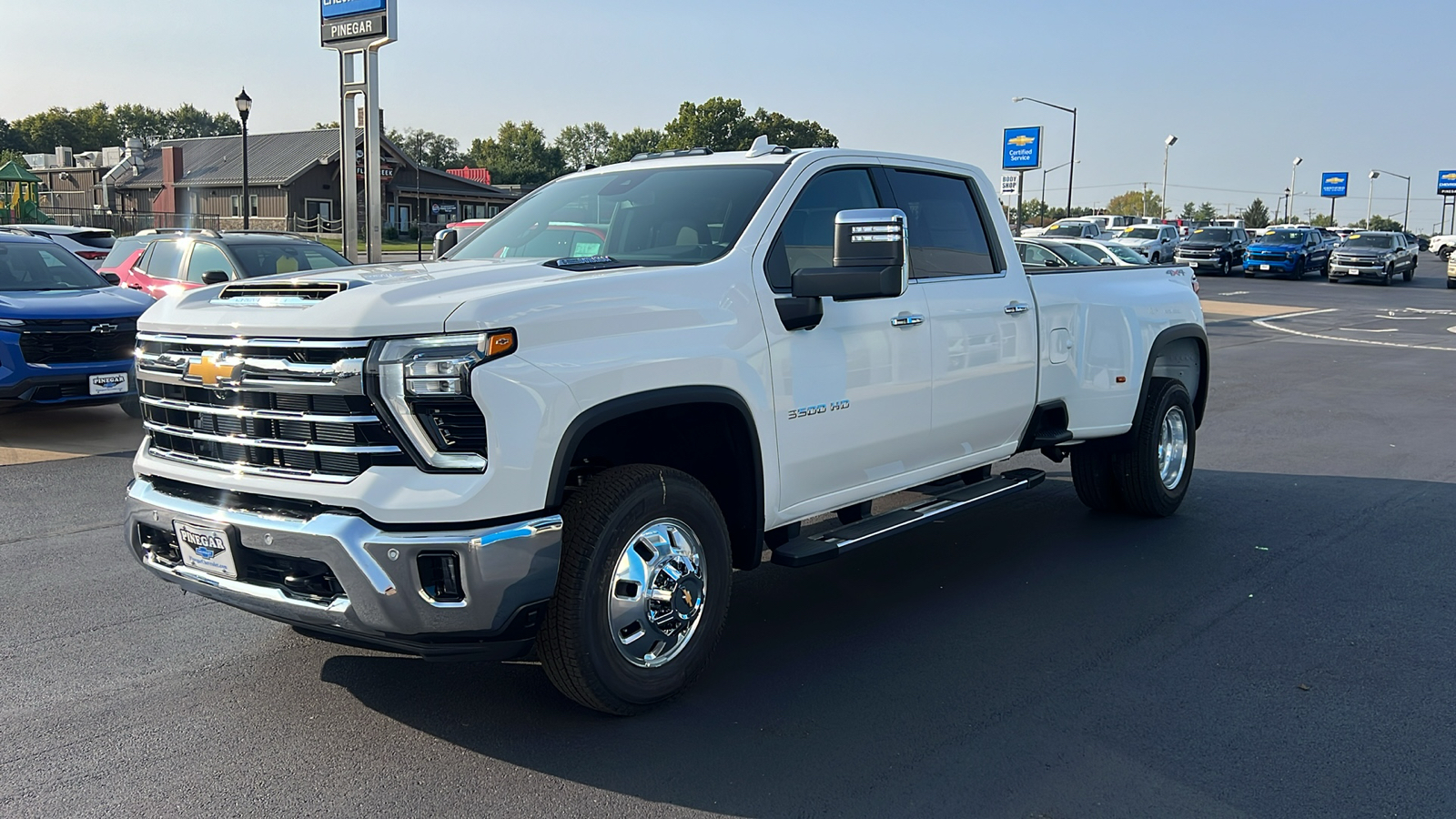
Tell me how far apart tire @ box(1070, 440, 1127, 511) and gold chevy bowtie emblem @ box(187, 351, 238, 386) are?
4899 millimetres

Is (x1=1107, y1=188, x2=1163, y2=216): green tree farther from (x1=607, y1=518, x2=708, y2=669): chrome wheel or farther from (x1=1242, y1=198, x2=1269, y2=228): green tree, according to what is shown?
(x1=607, y1=518, x2=708, y2=669): chrome wheel

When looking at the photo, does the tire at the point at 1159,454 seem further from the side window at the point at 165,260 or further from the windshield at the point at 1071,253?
the windshield at the point at 1071,253

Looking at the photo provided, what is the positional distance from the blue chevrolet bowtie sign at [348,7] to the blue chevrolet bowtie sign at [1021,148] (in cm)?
3816

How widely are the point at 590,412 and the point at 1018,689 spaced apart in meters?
1.98

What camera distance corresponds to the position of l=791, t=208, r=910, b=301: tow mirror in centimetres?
430

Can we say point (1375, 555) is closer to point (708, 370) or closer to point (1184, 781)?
point (1184, 781)

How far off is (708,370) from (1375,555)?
14.4ft

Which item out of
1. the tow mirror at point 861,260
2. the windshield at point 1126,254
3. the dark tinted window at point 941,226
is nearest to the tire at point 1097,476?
the dark tinted window at point 941,226

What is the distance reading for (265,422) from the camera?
3.77 metres

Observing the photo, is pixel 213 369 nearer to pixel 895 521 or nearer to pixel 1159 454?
pixel 895 521

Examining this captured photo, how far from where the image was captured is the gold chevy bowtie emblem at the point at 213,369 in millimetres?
3818

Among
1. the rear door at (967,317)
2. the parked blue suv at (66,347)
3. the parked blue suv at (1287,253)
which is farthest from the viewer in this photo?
the parked blue suv at (1287,253)

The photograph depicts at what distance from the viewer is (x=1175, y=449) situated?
7324 mm

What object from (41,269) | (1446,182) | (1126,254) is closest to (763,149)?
(41,269)
